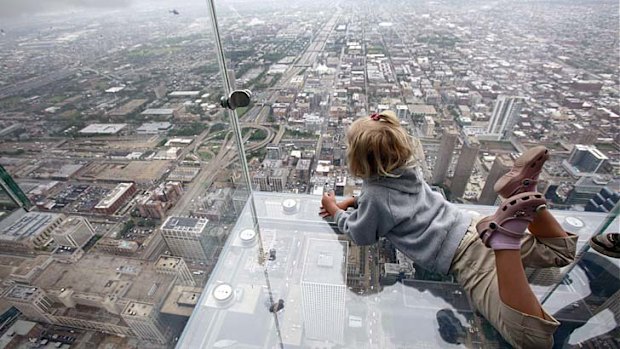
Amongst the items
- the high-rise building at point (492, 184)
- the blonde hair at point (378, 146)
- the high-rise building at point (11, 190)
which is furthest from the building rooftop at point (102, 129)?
the high-rise building at point (492, 184)

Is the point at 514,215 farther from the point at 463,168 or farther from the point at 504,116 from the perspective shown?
the point at 504,116

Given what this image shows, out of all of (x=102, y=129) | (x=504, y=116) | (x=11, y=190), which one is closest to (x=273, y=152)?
(x=102, y=129)

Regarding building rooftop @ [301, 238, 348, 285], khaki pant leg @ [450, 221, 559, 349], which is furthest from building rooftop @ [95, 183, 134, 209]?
khaki pant leg @ [450, 221, 559, 349]

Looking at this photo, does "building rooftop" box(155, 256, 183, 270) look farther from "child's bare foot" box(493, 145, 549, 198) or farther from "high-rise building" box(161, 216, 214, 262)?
"child's bare foot" box(493, 145, 549, 198)

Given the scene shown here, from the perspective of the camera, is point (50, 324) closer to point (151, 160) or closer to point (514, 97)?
point (151, 160)

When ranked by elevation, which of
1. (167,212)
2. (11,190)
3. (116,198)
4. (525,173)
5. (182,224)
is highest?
(525,173)

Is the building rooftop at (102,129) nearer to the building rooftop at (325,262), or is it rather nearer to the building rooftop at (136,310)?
the building rooftop at (136,310)
